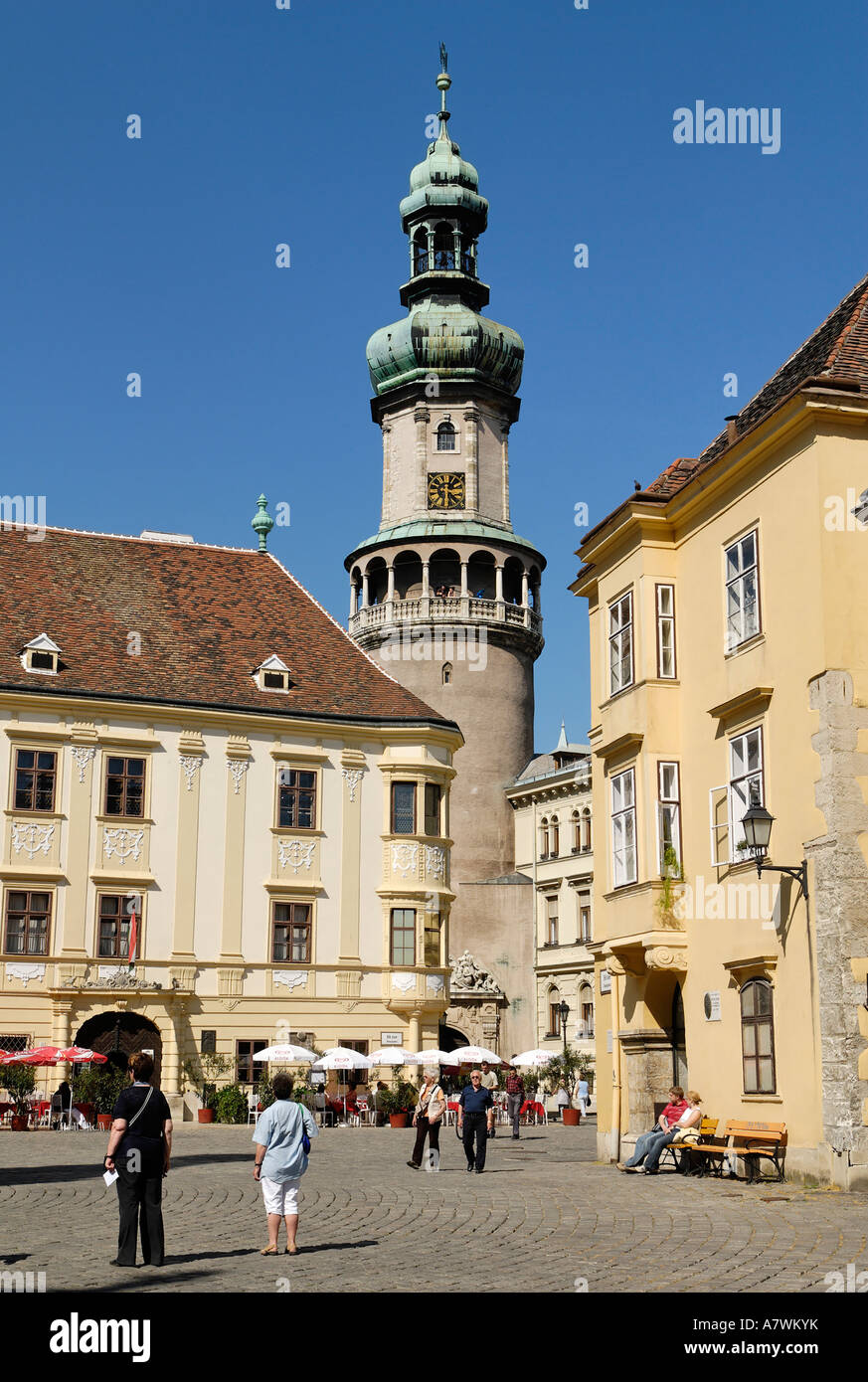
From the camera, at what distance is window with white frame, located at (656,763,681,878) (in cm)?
2375

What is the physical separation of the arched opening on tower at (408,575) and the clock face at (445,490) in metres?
2.87

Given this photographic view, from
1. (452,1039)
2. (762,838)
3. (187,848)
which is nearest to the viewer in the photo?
(762,838)

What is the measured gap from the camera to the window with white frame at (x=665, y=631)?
24641mm

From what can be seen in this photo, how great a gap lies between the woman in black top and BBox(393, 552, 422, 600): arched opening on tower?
2227 inches

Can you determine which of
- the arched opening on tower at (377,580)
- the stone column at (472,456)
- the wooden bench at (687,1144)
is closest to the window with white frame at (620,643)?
the wooden bench at (687,1144)

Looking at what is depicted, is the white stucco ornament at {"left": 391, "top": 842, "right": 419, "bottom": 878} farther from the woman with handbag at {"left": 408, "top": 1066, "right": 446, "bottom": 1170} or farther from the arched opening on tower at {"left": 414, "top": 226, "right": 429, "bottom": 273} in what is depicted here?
the arched opening on tower at {"left": 414, "top": 226, "right": 429, "bottom": 273}

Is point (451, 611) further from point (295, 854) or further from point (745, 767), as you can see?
point (745, 767)

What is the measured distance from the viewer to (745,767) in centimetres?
2219

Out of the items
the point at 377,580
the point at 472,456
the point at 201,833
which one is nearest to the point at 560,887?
the point at 377,580

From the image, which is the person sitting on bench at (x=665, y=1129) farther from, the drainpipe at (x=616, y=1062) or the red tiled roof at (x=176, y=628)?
the red tiled roof at (x=176, y=628)

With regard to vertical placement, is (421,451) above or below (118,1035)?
above

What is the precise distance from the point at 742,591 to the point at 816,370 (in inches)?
126

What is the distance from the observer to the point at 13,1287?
10586 millimetres
